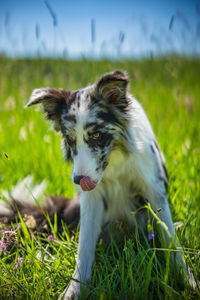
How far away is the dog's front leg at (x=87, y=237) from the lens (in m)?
1.96

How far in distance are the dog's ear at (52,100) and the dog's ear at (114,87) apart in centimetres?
36

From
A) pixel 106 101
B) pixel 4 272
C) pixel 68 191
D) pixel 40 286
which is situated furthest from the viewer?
pixel 68 191

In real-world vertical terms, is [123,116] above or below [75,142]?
above

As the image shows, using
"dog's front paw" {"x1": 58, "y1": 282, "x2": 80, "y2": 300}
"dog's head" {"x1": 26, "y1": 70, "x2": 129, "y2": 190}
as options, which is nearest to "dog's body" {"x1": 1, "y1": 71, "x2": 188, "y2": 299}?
"dog's head" {"x1": 26, "y1": 70, "x2": 129, "y2": 190}

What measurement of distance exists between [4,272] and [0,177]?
196 centimetres

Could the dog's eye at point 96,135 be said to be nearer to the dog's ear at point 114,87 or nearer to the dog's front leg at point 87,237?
the dog's ear at point 114,87

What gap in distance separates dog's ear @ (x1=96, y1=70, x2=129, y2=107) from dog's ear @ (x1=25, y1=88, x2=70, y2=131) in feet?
1.18

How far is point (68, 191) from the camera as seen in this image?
3.51m

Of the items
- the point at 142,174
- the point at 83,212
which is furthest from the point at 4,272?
the point at 142,174

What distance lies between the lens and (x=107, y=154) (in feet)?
7.44

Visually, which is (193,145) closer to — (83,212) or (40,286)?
(83,212)

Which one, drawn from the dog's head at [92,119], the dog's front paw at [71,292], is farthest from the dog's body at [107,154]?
the dog's front paw at [71,292]

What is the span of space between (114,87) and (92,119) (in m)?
0.33

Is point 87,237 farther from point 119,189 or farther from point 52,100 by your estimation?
point 52,100
